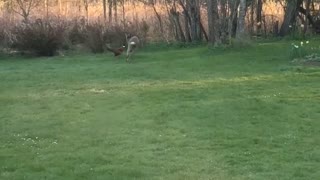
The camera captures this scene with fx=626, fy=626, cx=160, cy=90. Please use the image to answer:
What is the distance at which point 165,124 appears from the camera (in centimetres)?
944

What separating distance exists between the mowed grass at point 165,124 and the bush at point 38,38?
7.79m

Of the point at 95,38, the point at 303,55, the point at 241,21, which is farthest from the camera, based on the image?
the point at 95,38

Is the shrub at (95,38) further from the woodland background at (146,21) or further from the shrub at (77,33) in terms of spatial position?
the shrub at (77,33)

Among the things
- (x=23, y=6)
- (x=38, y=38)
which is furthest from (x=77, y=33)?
(x=23, y=6)

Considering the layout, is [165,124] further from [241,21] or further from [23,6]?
[23,6]

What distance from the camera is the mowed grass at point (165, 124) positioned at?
6.91 metres

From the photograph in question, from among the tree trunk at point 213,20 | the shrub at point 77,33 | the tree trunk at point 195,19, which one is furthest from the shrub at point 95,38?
the tree trunk at point 213,20

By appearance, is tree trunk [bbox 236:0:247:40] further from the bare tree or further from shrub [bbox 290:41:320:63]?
the bare tree

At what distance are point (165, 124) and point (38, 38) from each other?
1669 centimetres

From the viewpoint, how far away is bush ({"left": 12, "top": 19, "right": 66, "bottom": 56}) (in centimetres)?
2517

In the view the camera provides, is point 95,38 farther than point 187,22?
No

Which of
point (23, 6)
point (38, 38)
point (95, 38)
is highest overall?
point (23, 6)

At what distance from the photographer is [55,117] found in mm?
10414

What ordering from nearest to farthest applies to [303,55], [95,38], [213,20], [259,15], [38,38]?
[303,55]
[213,20]
[38,38]
[95,38]
[259,15]
